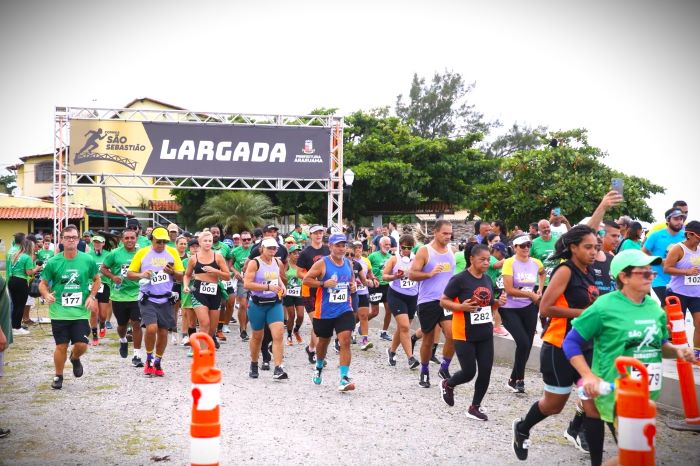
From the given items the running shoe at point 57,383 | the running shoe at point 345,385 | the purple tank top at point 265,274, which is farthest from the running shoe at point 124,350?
the running shoe at point 345,385

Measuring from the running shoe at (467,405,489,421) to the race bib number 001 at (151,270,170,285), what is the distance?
4.96 metres

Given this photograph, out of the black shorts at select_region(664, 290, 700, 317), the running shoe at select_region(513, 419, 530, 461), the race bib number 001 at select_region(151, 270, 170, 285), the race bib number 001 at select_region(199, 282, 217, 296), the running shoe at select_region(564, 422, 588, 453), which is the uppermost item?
the race bib number 001 at select_region(151, 270, 170, 285)

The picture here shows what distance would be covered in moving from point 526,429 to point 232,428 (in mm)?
2982

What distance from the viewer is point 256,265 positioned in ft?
31.7

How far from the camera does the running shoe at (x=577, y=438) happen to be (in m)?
6.20

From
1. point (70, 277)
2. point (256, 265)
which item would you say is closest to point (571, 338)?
A: point (256, 265)

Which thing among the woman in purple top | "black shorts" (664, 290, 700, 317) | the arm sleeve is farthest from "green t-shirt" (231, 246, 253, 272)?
the arm sleeve

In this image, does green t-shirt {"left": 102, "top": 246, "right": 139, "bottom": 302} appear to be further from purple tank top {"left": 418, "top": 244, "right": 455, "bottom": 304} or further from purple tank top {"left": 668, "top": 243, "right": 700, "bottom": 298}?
purple tank top {"left": 668, "top": 243, "right": 700, "bottom": 298}

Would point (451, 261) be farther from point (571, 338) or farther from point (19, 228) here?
point (19, 228)

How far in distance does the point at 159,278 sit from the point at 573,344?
6860 mm

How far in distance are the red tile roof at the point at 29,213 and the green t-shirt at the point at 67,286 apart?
34637 mm

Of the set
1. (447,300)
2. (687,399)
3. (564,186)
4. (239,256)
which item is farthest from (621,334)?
(564,186)

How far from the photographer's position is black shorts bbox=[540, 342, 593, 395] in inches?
209

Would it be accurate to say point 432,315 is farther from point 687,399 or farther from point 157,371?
point 157,371
